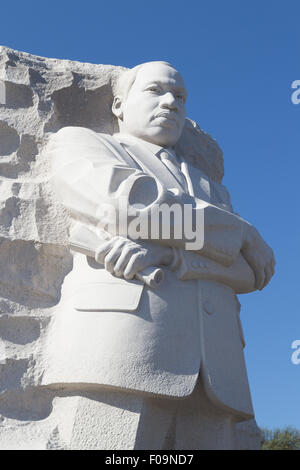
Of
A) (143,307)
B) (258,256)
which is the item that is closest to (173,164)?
(258,256)

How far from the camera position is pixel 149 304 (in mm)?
3271

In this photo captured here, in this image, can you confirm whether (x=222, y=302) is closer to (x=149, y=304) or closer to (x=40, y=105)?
(x=149, y=304)

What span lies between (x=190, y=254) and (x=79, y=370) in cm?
87

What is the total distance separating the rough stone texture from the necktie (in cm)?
56

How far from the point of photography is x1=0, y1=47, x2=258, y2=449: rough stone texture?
11.2 ft

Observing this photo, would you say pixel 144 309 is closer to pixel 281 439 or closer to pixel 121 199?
pixel 121 199

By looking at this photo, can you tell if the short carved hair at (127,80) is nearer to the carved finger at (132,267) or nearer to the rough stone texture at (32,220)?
the rough stone texture at (32,220)

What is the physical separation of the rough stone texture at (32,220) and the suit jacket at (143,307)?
0.14 m

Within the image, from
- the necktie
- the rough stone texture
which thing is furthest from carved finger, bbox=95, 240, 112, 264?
the necktie

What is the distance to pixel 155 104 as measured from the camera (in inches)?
161

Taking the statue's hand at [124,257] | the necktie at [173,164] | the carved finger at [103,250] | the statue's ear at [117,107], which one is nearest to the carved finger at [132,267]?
the statue's hand at [124,257]

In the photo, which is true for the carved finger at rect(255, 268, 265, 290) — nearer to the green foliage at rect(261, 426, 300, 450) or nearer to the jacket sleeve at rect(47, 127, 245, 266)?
the jacket sleeve at rect(47, 127, 245, 266)

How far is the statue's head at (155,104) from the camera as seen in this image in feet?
13.4
